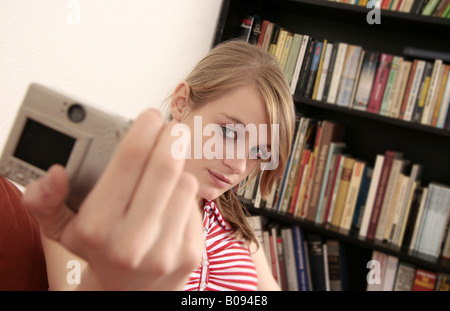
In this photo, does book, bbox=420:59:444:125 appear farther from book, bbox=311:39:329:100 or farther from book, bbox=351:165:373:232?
book, bbox=311:39:329:100

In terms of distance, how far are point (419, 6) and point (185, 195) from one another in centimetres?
152

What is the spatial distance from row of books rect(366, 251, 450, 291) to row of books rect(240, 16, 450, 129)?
1.71ft

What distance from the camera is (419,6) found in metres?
1.56

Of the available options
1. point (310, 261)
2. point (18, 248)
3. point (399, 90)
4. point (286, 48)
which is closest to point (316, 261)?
point (310, 261)

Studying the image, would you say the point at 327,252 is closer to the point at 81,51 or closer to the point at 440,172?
the point at 440,172

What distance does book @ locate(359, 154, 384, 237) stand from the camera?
5.32 ft

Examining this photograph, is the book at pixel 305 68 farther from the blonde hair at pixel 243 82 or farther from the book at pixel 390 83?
the blonde hair at pixel 243 82

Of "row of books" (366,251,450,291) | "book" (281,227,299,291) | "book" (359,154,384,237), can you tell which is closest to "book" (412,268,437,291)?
"row of books" (366,251,450,291)

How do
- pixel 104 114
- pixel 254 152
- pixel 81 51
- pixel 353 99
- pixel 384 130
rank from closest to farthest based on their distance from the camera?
Result: pixel 104 114, pixel 254 152, pixel 81 51, pixel 353 99, pixel 384 130

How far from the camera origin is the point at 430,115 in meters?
1.56

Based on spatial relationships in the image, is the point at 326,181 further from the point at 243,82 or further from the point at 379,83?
the point at 243,82

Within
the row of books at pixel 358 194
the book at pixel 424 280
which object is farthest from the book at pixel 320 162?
the book at pixel 424 280
